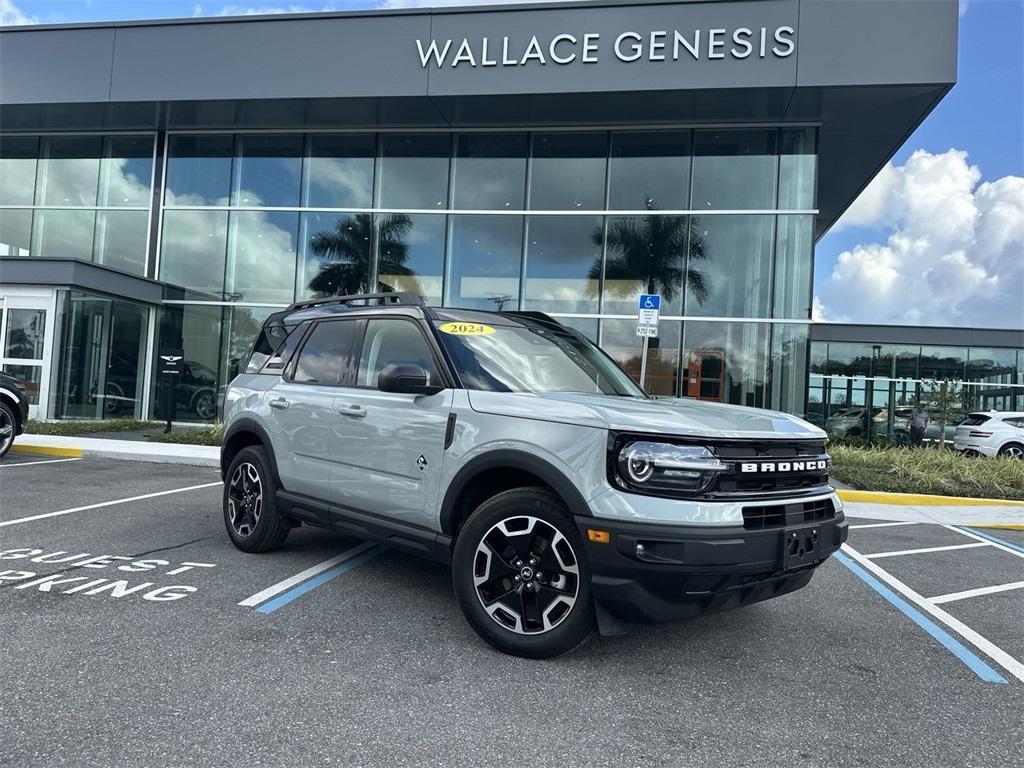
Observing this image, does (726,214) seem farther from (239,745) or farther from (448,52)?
(239,745)

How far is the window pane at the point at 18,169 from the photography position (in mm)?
18828

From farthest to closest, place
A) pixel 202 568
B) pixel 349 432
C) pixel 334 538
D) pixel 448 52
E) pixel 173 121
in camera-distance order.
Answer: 1. pixel 173 121
2. pixel 448 52
3. pixel 334 538
4. pixel 202 568
5. pixel 349 432

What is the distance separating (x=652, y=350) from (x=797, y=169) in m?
5.16

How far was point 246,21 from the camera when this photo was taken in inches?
608

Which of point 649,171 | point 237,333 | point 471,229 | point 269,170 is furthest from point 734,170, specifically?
point 237,333

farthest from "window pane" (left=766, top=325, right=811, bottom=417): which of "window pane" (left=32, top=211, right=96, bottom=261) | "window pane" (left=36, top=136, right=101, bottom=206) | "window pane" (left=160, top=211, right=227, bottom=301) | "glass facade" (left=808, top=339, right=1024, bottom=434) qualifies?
"window pane" (left=36, top=136, right=101, bottom=206)

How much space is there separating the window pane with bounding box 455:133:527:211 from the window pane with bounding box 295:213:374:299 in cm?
256

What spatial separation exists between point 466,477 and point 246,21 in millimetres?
15759

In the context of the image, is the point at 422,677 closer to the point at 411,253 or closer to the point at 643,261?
the point at 643,261

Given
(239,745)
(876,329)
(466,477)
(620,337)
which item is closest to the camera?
(239,745)

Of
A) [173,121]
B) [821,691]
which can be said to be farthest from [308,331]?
[173,121]

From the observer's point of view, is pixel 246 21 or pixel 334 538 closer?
pixel 334 538

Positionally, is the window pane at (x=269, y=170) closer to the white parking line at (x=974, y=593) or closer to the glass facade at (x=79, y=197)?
the glass facade at (x=79, y=197)

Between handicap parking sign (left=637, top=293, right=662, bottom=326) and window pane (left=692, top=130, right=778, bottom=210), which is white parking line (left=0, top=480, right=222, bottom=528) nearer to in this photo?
handicap parking sign (left=637, top=293, right=662, bottom=326)
